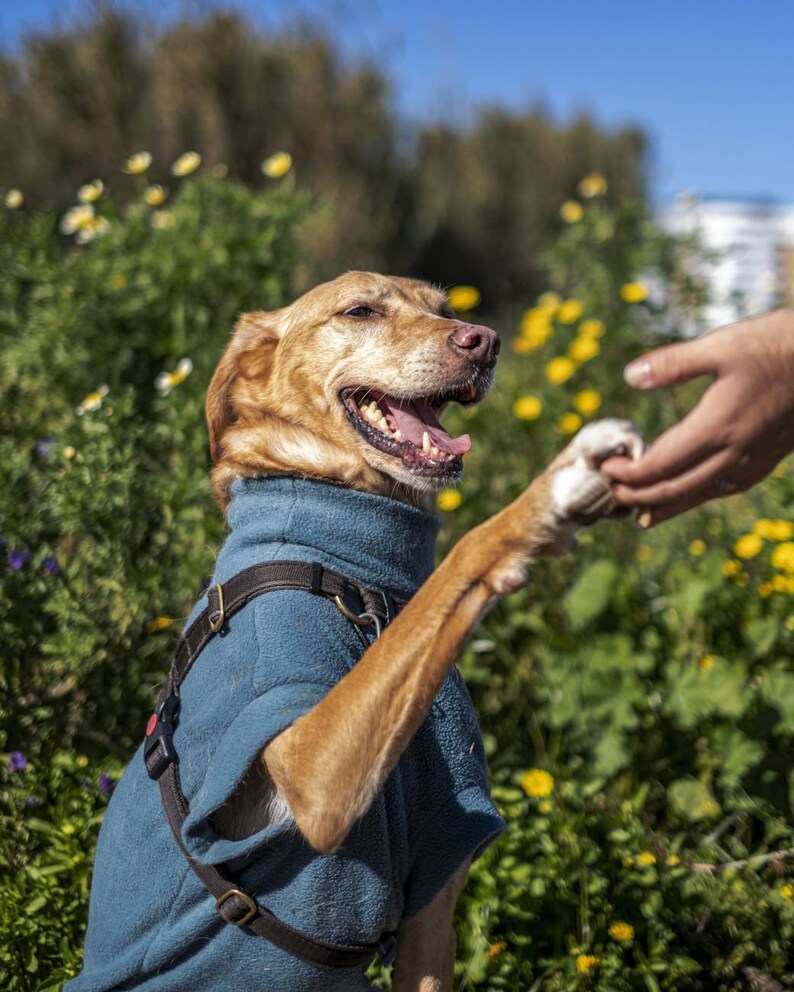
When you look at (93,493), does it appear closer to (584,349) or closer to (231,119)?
(584,349)

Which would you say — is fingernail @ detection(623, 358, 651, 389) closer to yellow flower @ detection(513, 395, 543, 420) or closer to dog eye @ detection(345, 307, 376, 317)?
dog eye @ detection(345, 307, 376, 317)

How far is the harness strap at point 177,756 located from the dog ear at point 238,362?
55cm

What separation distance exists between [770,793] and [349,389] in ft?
5.61

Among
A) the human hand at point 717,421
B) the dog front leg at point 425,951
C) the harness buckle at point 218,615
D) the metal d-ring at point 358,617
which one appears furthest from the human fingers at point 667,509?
the dog front leg at point 425,951

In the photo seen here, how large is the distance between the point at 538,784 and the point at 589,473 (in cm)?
146

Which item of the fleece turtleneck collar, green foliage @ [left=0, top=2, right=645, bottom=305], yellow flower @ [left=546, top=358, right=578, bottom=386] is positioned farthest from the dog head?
green foliage @ [left=0, top=2, right=645, bottom=305]

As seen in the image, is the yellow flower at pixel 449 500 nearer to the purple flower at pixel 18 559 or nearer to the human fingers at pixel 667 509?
the purple flower at pixel 18 559

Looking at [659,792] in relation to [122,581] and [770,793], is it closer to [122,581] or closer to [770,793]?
[770,793]

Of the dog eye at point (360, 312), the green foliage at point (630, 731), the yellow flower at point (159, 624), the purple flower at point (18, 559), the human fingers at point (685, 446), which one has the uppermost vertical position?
the human fingers at point (685, 446)

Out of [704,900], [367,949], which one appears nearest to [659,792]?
[704,900]

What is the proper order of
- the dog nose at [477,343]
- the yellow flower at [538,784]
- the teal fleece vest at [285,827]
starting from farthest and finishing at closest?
the yellow flower at [538,784]
the dog nose at [477,343]
the teal fleece vest at [285,827]

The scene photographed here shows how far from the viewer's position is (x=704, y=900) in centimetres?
256

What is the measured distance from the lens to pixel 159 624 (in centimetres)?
283

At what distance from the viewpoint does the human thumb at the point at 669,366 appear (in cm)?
129
